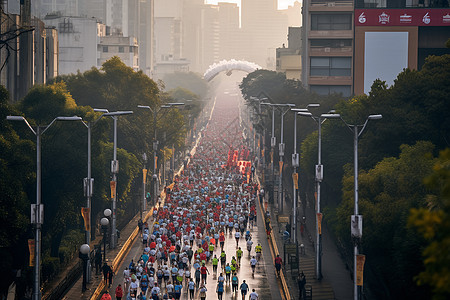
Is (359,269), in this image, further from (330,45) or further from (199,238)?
(330,45)

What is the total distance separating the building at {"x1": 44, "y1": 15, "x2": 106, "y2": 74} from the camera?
14862 centimetres

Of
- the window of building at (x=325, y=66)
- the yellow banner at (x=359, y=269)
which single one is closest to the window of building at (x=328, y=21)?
the window of building at (x=325, y=66)

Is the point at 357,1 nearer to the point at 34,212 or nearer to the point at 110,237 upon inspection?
the point at 110,237

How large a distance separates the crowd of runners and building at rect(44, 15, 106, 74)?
191 feet

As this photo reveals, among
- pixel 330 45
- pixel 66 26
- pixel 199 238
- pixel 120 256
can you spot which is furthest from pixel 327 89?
pixel 120 256

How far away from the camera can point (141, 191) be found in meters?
76.6

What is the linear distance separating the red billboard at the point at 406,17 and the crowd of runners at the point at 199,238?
988 inches

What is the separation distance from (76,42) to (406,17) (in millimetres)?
69196

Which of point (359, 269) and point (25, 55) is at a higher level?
point (25, 55)

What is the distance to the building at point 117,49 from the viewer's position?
159m

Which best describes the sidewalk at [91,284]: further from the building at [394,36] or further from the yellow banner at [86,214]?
the building at [394,36]

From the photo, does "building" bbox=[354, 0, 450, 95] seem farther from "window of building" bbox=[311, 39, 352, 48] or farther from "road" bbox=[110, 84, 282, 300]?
"road" bbox=[110, 84, 282, 300]

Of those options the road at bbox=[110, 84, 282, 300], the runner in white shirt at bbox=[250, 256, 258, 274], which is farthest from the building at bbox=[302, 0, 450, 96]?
the runner in white shirt at bbox=[250, 256, 258, 274]

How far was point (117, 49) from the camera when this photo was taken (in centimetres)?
16512
